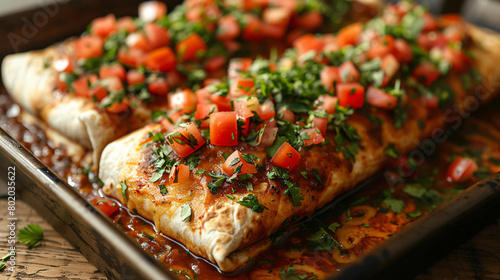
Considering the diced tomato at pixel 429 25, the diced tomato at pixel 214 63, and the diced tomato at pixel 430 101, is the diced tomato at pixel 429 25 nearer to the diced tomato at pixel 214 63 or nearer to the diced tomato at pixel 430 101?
the diced tomato at pixel 430 101

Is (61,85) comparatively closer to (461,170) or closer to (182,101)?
(182,101)

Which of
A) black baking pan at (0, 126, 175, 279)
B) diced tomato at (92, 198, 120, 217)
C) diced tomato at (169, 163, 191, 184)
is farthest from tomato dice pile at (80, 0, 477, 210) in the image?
black baking pan at (0, 126, 175, 279)

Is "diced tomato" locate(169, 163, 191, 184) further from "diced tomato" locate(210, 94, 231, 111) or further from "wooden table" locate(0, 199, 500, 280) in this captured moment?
"wooden table" locate(0, 199, 500, 280)

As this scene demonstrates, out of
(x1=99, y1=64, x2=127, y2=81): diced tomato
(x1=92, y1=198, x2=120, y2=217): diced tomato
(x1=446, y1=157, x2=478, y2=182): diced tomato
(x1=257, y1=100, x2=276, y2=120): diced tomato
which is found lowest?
(x1=446, y1=157, x2=478, y2=182): diced tomato

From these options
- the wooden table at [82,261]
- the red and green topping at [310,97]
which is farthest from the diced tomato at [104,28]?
the wooden table at [82,261]

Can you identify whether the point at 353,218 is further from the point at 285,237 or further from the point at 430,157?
the point at 430,157

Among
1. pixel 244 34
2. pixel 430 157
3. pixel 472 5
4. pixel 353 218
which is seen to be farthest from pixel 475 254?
pixel 472 5
